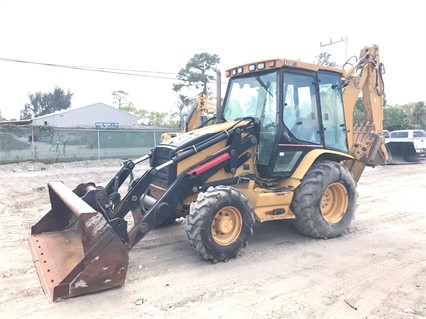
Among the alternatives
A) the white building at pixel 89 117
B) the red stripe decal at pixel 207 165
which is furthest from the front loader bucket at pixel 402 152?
the white building at pixel 89 117

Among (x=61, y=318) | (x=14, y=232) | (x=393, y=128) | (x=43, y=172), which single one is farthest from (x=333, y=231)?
(x=393, y=128)

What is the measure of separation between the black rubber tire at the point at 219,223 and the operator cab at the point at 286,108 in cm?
99

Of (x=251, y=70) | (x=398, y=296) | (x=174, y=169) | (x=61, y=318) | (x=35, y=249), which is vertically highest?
(x=251, y=70)

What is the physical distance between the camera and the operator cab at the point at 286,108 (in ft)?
18.3

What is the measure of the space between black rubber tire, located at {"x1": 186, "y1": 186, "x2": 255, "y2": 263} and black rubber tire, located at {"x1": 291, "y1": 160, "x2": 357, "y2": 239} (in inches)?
38.5

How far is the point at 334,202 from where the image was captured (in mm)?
6148

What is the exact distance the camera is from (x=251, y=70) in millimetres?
5809

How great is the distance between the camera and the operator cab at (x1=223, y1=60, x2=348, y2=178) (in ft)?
18.3

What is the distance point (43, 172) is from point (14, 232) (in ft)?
29.0

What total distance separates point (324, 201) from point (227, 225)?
6.46 ft

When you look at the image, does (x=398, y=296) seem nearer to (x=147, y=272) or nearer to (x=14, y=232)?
(x=147, y=272)

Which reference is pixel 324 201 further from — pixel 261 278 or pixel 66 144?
pixel 66 144

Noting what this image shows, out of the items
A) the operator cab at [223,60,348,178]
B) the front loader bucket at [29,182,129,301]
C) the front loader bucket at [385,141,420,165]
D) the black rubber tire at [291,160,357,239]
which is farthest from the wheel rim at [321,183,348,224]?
the front loader bucket at [385,141,420,165]

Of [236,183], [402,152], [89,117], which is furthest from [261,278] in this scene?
[89,117]
